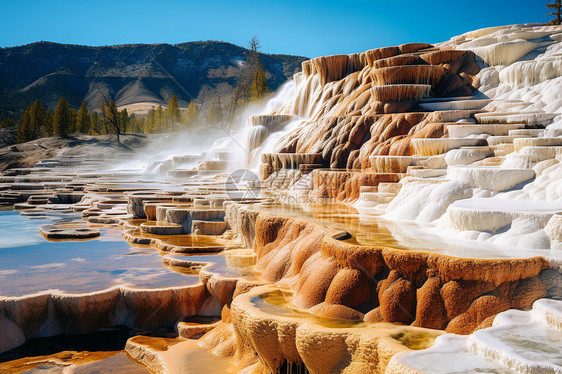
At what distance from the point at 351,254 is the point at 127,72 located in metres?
155

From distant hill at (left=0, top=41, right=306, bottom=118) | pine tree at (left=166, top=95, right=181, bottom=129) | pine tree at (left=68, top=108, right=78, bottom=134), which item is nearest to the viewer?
pine tree at (left=68, top=108, right=78, bottom=134)

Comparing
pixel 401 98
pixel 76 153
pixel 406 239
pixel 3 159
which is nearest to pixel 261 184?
pixel 401 98

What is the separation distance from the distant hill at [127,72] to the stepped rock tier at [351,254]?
114 meters

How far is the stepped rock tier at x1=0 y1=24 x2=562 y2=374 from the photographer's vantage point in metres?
5.09

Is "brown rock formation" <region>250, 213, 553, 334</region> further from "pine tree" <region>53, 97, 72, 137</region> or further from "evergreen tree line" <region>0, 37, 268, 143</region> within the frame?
"pine tree" <region>53, 97, 72, 137</region>

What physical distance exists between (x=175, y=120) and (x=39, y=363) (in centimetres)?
6509

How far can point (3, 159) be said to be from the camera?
44.5 metres

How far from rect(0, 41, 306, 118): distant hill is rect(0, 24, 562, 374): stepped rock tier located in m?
114

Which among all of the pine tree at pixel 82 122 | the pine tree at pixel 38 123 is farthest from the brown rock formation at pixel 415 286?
the pine tree at pixel 82 122

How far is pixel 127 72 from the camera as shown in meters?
151

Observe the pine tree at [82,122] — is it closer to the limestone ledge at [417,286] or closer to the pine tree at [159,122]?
the pine tree at [159,122]

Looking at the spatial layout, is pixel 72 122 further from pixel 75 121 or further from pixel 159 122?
pixel 159 122

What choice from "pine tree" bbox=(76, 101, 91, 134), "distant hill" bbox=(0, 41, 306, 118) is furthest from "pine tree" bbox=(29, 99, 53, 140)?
"distant hill" bbox=(0, 41, 306, 118)

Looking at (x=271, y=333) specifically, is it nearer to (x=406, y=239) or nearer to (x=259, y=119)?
(x=406, y=239)
